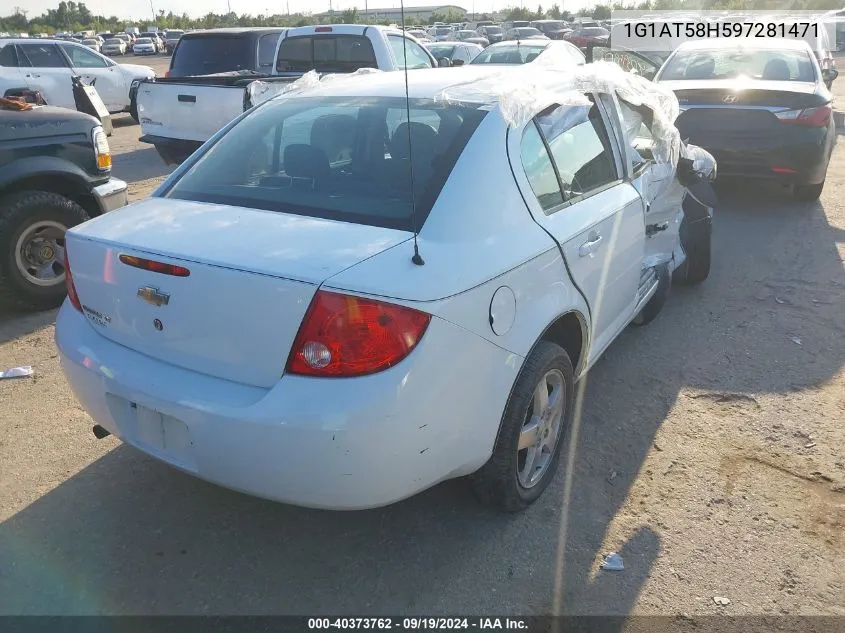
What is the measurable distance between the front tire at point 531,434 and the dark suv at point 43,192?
3936 millimetres

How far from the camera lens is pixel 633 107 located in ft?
14.6

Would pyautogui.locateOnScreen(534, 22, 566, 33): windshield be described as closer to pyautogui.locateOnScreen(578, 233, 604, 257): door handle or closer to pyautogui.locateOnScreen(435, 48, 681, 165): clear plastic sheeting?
pyautogui.locateOnScreen(435, 48, 681, 165): clear plastic sheeting

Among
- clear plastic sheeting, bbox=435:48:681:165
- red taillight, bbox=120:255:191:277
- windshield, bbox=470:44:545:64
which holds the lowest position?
red taillight, bbox=120:255:191:277

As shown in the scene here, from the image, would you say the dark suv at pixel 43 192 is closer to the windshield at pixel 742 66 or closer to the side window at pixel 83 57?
the windshield at pixel 742 66

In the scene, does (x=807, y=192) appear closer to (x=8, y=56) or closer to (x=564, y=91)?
(x=564, y=91)

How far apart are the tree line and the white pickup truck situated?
36.5 meters

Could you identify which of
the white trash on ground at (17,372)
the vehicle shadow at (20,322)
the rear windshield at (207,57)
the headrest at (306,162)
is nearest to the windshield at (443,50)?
the rear windshield at (207,57)

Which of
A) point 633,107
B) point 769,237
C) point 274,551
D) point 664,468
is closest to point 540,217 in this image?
point 664,468

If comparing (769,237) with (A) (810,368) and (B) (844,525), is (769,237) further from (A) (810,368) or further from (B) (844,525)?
(B) (844,525)

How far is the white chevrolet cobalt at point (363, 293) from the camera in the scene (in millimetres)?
2168

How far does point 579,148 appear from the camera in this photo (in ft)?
11.0

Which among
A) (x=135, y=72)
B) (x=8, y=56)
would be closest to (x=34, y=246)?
(x=8, y=56)

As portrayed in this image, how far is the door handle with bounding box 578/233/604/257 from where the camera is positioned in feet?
9.96

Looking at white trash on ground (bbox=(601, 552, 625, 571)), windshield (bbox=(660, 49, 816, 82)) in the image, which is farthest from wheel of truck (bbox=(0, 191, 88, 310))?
windshield (bbox=(660, 49, 816, 82))
